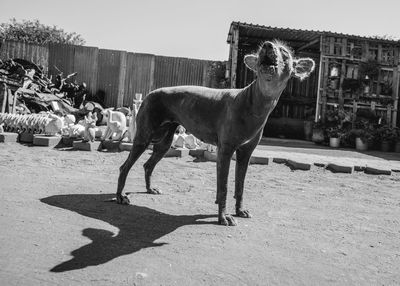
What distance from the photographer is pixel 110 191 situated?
4887mm

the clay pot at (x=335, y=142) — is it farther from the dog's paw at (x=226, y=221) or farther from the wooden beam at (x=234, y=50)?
the dog's paw at (x=226, y=221)

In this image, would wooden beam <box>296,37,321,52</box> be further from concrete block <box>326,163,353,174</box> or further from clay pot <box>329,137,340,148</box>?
concrete block <box>326,163,353,174</box>

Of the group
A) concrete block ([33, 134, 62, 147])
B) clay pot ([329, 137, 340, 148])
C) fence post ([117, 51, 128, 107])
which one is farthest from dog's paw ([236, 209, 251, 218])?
fence post ([117, 51, 128, 107])

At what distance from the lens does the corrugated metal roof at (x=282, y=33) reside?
1412cm

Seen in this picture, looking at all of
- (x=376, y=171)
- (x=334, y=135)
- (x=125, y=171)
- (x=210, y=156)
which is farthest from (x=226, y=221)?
(x=334, y=135)

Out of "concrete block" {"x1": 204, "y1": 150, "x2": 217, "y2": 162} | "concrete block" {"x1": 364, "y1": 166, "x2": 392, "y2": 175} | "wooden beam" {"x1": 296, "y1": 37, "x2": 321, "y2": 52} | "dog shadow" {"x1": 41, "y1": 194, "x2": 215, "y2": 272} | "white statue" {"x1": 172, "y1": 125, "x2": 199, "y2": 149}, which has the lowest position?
"dog shadow" {"x1": 41, "y1": 194, "x2": 215, "y2": 272}

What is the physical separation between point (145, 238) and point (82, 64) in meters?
13.3

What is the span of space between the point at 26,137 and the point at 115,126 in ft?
6.31

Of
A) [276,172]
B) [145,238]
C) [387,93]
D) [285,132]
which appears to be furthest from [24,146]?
[387,93]

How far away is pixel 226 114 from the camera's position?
3.86 meters

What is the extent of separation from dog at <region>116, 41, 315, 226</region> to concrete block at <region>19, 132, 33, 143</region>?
14.5 feet

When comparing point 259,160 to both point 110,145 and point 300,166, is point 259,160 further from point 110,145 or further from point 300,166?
point 110,145

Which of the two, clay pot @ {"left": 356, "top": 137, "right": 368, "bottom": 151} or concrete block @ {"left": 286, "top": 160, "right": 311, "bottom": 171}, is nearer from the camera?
concrete block @ {"left": 286, "top": 160, "right": 311, "bottom": 171}

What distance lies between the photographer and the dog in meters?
3.46
